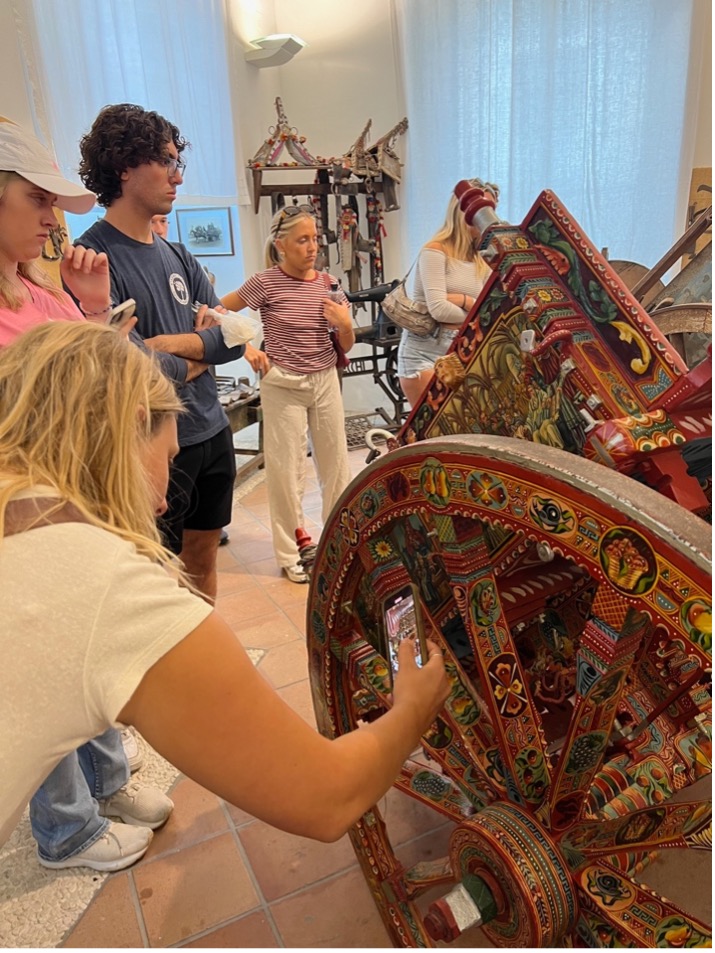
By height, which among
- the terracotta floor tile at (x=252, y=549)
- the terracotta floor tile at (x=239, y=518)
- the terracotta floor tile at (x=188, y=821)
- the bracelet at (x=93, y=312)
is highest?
the bracelet at (x=93, y=312)

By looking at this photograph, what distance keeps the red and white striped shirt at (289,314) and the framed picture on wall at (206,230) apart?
289 cm

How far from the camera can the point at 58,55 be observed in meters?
3.66

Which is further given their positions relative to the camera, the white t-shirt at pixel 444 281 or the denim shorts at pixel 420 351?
the denim shorts at pixel 420 351

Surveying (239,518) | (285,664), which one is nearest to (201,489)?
(285,664)

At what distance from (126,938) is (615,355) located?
158 centimetres

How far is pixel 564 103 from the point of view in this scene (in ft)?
16.1

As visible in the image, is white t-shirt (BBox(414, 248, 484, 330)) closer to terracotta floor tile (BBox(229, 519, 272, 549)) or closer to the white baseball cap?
terracotta floor tile (BBox(229, 519, 272, 549))

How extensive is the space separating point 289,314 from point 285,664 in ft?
4.94

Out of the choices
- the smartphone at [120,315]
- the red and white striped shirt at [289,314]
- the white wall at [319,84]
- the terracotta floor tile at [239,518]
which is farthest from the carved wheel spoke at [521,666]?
the white wall at [319,84]

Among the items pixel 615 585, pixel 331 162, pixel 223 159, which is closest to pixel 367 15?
pixel 331 162

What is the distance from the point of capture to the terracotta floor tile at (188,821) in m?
1.74

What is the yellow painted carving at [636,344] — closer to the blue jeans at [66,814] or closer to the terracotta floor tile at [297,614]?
the blue jeans at [66,814]

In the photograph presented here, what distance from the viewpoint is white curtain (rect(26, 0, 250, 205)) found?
3.66 m

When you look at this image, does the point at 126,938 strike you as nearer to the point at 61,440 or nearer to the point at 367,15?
the point at 61,440
